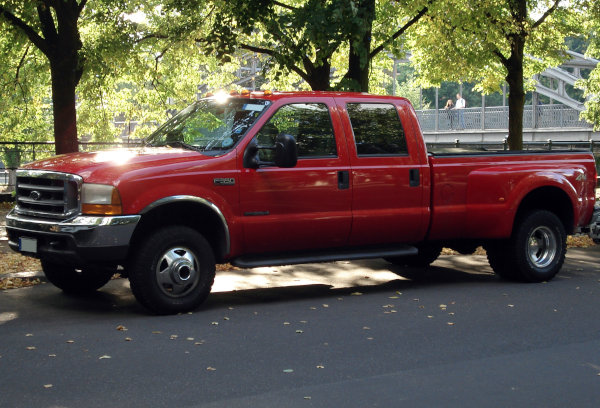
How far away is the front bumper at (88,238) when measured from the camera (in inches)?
307

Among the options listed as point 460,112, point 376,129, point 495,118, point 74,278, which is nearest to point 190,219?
point 74,278

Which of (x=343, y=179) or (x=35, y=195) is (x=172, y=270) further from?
(x=343, y=179)

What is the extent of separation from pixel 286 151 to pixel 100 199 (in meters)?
1.78

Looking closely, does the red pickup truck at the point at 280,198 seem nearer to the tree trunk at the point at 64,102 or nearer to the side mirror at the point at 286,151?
the side mirror at the point at 286,151

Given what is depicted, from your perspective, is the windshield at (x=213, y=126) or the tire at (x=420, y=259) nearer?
the windshield at (x=213, y=126)

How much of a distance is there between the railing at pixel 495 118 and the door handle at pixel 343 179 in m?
42.1

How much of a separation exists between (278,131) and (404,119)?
165 centimetres

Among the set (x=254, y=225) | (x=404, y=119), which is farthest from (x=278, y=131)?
(x=404, y=119)

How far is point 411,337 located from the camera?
7414 mm

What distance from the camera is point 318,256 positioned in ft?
29.7

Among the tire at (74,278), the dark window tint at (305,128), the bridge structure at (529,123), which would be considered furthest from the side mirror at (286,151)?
the bridge structure at (529,123)

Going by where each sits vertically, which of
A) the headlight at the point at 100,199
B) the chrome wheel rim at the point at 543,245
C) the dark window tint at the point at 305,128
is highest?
the dark window tint at the point at 305,128

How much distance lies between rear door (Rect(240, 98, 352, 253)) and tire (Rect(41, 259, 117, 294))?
1.67 m

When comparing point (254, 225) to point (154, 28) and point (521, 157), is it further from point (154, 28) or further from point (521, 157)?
point (154, 28)
